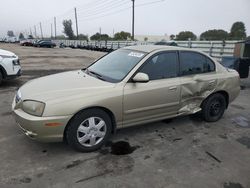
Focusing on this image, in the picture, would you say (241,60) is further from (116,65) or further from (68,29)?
(68,29)

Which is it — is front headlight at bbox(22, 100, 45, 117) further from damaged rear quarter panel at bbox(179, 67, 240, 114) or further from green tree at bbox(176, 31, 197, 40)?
green tree at bbox(176, 31, 197, 40)

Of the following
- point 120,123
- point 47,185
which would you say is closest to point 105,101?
point 120,123

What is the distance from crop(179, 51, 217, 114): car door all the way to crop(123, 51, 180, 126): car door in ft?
A: 0.51

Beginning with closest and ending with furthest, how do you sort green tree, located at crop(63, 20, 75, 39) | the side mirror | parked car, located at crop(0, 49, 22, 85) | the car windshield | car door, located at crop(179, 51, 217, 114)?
the side mirror < the car windshield < car door, located at crop(179, 51, 217, 114) < parked car, located at crop(0, 49, 22, 85) < green tree, located at crop(63, 20, 75, 39)

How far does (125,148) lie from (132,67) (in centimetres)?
126

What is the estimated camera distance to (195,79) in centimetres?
450

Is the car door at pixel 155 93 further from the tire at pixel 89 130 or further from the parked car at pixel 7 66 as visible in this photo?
the parked car at pixel 7 66

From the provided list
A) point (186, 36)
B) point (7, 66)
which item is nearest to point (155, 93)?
point (7, 66)

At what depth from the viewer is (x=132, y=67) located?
3.93 m

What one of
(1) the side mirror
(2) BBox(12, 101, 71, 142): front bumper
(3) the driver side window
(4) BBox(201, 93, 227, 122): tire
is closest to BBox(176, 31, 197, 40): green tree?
(4) BBox(201, 93, 227, 122): tire

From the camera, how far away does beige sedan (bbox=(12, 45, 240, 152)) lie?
130 inches

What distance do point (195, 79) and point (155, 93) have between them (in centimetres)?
96

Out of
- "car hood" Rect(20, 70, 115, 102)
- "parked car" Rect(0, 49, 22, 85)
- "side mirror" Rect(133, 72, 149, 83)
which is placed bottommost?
"parked car" Rect(0, 49, 22, 85)

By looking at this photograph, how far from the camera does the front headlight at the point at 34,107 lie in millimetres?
3219
